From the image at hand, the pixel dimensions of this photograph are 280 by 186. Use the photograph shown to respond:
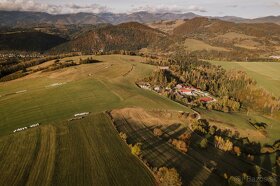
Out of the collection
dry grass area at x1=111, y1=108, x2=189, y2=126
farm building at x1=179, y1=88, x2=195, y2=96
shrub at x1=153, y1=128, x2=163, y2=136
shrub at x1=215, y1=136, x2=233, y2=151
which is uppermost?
shrub at x1=153, y1=128, x2=163, y2=136

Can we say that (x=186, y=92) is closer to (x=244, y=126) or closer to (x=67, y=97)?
(x=244, y=126)

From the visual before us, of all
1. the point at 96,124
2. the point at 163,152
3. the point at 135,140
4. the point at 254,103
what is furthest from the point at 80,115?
the point at 254,103

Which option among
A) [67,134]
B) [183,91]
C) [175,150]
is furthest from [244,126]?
[67,134]

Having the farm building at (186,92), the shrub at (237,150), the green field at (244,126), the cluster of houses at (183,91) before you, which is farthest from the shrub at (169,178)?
the farm building at (186,92)

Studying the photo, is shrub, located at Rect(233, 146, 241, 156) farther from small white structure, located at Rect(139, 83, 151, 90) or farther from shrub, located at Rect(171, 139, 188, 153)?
small white structure, located at Rect(139, 83, 151, 90)

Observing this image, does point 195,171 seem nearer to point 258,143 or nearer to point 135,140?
→ point 135,140

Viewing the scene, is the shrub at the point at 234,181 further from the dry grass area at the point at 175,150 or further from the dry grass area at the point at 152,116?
the dry grass area at the point at 152,116

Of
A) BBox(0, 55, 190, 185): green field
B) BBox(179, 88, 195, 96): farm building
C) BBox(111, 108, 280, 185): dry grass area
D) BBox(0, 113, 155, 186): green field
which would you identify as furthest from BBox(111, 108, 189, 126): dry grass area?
BBox(179, 88, 195, 96): farm building
